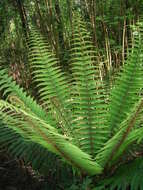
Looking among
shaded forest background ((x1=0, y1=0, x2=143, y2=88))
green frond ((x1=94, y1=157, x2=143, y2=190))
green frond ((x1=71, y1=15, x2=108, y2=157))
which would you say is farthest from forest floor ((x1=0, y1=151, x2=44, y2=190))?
shaded forest background ((x1=0, y1=0, x2=143, y2=88))

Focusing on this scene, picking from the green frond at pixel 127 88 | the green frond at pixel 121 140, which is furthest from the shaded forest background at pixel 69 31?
the green frond at pixel 121 140

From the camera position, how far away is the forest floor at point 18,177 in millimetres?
1603

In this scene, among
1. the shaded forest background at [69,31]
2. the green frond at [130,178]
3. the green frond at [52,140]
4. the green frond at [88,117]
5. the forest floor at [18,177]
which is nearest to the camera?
the green frond at [52,140]

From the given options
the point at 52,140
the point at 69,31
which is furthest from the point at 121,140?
the point at 69,31

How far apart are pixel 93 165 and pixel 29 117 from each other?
40cm

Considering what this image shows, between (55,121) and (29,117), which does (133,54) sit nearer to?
(55,121)

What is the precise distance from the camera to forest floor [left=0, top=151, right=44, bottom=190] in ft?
5.26

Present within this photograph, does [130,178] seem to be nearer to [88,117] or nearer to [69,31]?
[88,117]

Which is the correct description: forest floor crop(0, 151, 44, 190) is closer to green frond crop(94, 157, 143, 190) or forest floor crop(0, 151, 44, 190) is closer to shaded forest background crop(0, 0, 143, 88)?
green frond crop(94, 157, 143, 190)

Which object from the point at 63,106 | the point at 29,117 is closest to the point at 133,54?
the point at 63,106

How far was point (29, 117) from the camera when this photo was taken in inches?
39.4

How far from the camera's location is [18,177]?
1696 millimetres

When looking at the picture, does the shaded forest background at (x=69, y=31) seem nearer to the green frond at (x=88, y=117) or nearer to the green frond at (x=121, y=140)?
the green frond at (x=88, y=117)

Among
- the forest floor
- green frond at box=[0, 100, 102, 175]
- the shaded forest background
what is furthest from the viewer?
the shaded forest background
